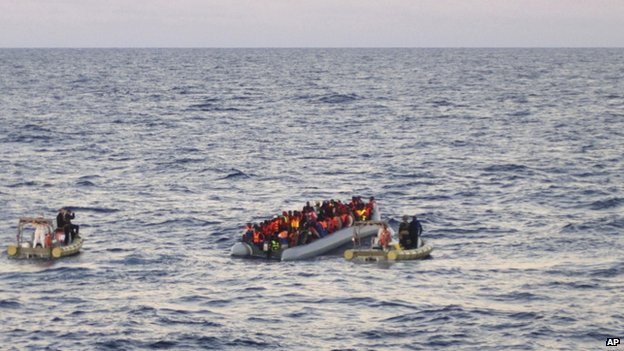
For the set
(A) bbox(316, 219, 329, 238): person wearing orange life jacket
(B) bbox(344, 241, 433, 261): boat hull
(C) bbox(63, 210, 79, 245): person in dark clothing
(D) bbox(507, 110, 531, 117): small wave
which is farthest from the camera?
(D) bbox(507, 110, 531, 117): small wave

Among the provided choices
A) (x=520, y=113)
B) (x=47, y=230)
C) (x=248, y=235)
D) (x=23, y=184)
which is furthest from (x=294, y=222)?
(x=520, y=113)

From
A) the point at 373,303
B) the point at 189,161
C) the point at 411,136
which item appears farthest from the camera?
the point at 411,136

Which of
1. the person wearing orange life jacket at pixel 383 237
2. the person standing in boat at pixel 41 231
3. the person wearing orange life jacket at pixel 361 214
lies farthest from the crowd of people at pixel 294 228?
the person standing in boat at pixel 41 231

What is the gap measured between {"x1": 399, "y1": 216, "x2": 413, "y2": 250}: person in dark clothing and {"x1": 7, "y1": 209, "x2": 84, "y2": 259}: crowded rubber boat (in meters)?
12.4

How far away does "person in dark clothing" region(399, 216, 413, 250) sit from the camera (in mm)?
40125

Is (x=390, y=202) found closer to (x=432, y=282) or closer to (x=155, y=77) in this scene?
(x=432, y=282)

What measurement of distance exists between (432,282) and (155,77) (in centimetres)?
16499

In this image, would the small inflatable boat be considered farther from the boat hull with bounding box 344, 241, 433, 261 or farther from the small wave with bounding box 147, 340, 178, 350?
the small wave with bounding box 147, 340, 178, 350

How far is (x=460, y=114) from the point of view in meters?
109

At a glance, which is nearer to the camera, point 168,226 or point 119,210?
point 168,226

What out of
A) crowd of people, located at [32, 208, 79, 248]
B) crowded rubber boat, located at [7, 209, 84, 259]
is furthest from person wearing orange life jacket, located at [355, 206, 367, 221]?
crowd of people, located at [32, 208, 79, 248]

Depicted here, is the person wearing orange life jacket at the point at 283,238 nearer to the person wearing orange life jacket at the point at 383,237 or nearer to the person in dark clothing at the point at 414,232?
the person wearing orange life jacket at the point at 383,237

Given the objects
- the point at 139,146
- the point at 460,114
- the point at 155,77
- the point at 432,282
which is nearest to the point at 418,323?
the point at 432,282

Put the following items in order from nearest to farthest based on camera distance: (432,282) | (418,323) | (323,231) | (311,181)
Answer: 1. (418,323)
2. (432,282)
3. (323,231)
4. (311,181)
